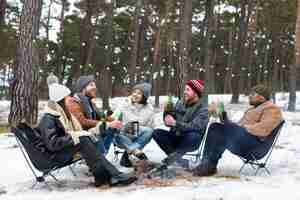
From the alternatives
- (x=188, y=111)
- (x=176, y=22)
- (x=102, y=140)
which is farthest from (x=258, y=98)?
(x=176, y=22)

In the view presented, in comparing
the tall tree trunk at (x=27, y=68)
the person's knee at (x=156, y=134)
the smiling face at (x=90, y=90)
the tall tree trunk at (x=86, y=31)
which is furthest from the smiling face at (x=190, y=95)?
the tall tree trunk at (x=86, y=31)

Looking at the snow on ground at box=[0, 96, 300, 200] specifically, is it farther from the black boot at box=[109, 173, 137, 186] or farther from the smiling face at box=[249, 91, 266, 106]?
the smiling face at box=[249, 91, 266, 106]

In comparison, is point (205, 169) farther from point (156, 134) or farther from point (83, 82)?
point (83, 82)

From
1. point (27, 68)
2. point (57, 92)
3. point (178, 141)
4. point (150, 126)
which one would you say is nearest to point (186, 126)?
point (178, 141)

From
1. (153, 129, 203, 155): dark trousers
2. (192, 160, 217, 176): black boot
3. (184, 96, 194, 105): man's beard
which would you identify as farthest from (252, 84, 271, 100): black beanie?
(192, 160, 217, 176): black boot

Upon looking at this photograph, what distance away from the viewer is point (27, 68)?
27.9ft

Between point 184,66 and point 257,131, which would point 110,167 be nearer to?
point 257,131

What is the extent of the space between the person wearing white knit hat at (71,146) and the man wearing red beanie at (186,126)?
78cm

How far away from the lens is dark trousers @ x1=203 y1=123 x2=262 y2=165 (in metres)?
4.95

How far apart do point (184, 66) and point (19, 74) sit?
3781mm

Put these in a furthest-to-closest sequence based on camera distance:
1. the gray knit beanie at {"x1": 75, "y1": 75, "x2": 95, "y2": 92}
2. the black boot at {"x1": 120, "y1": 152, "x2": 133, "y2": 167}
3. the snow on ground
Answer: the black boot at {"x1": 120, "y1": 152, "x2": 133, "y2": 167} < the gray knit beanie at {"x1": 75, "y1": 75, "x2": 95, "y2": 92} < the snow on ground

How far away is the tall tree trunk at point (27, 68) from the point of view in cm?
851

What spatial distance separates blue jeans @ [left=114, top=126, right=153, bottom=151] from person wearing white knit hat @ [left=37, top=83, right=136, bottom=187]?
0.65 metres

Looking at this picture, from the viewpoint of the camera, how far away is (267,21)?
23625 mm
